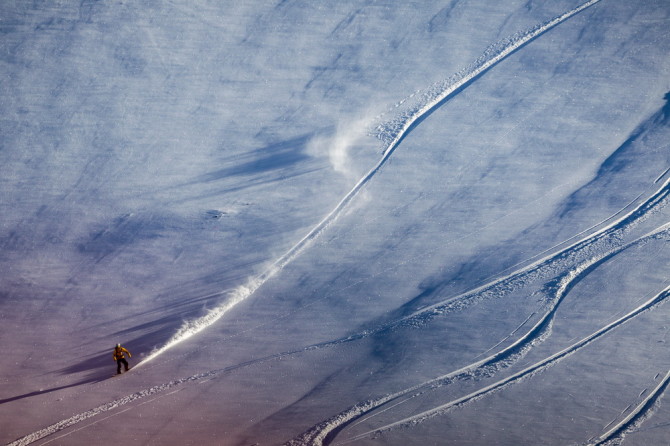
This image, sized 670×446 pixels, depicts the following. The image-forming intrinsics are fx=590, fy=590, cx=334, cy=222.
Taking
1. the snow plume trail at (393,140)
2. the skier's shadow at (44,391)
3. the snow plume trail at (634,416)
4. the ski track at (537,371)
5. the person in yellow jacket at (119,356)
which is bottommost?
the snow plume trail at (634,416)

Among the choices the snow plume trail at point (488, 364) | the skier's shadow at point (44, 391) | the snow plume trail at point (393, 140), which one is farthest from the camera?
the snow plume trail at point (393, 140)

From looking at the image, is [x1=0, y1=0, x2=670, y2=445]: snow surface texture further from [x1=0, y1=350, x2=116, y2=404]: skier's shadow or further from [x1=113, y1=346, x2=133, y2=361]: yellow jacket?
[x1=113, y1=346, x2=133, y2=361]: yellow jacket

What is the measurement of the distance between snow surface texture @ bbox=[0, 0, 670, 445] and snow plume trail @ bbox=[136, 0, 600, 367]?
3 cm

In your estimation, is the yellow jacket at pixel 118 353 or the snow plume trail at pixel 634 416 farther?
the yellow jacket at pixel 118 353

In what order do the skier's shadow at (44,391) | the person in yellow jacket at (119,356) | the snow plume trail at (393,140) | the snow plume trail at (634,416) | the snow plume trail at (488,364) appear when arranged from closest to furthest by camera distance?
the snow plume trail at (634,416)
the snow plume trail at (488,364)
the person in yellow jacket at (119,356)
the skier's shadow at (44,391)
the snow plume trail at (393,140)

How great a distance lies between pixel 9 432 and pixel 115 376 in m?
1.32

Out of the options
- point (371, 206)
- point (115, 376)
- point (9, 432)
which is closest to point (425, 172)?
point (371, 206)

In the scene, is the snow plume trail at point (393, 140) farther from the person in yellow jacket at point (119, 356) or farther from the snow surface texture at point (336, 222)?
the person in yellow jacket at point (119, 356)

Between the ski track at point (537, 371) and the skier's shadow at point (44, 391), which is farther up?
the skier's shadow at point (44, 391)

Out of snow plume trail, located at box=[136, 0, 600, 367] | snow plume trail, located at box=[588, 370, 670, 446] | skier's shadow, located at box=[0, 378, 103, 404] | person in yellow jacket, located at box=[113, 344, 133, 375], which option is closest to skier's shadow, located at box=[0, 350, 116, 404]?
skier's shadow, located at box=[0, 378, 103, 404]

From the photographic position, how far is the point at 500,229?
8.13m

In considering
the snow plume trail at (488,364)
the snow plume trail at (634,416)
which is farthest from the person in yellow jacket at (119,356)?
the snow plume trail at (634,416)

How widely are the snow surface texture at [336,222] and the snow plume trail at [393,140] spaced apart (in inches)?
1.2

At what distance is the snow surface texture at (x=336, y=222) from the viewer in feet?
23.3
